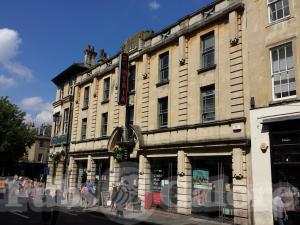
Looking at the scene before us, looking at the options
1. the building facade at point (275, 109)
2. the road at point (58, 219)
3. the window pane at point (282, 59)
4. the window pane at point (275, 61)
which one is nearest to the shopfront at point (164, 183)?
the road at point (58, 219)

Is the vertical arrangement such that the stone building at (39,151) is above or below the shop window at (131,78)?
below

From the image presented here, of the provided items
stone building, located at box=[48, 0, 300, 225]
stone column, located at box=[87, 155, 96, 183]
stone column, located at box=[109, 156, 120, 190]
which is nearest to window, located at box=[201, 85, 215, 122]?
stone building, located at box=[48, 0, 300, 225]

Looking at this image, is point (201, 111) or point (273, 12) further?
point (201, 111)

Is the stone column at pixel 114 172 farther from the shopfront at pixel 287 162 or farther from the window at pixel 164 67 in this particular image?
the shopfront at pixel 287 162

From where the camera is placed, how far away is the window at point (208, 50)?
17.9m

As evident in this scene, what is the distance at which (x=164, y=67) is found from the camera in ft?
68.9

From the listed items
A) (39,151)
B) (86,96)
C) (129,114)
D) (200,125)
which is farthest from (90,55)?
(39,151)

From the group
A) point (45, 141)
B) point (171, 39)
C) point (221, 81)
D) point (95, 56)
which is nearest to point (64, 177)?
point (95, 56)

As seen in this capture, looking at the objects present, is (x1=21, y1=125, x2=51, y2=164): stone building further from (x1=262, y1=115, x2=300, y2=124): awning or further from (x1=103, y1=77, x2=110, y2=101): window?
(x1=262, y1=115, x2=300, y2=124): awning

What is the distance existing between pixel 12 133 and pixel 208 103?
30489 millimetres

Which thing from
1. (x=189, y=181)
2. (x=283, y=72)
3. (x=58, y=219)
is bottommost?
(x=58, y=219)

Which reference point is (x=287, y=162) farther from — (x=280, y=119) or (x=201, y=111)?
(x=201, y=111)

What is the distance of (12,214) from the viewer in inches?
681

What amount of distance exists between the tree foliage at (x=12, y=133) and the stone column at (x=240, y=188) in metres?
32.5
